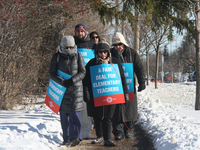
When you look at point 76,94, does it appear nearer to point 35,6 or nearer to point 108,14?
point 35,6

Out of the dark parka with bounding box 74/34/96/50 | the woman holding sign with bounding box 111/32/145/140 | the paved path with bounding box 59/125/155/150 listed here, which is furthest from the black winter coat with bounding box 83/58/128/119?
the dark parka with bounding box 74/34/96/50

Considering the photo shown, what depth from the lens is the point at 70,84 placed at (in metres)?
4.58

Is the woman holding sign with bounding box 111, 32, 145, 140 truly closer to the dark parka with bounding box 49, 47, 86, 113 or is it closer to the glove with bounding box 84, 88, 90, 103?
the glove with bounding box 84, 88, 90, 103

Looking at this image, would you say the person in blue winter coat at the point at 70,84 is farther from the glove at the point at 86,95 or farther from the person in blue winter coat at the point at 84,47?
the person in blue winter coat at the point at 84,47

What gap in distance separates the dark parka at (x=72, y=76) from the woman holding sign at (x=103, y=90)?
0.21 m

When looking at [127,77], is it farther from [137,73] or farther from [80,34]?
[80,34]

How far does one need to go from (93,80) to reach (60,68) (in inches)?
26.8

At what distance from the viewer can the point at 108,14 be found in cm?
1112

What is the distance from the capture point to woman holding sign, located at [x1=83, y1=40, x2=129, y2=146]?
15.8 ft

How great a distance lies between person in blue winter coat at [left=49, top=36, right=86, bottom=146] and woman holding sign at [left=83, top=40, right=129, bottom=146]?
256 millimetres

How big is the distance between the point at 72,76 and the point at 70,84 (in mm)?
183

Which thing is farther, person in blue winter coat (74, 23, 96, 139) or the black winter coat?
person in blue winter coat (74, 23, 96, 139)

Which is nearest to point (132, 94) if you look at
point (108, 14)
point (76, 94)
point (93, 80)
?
point (93, 80)

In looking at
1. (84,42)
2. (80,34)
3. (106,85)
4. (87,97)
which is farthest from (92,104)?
(80,34)
